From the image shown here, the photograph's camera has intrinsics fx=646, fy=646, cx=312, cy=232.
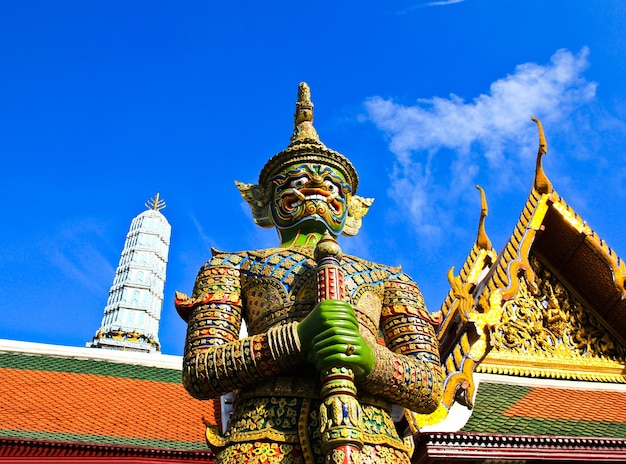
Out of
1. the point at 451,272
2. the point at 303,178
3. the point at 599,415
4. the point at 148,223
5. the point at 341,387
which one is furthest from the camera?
the point at 148,223

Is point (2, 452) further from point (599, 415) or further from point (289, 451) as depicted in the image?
point (599, 415)

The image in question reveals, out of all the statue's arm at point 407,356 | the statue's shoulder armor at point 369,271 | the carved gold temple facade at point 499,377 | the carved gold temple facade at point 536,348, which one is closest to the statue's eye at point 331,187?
the statue's shoulder armor at point 369,271

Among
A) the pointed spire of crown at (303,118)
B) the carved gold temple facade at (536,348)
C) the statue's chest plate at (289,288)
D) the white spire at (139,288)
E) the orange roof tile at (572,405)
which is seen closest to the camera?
the statue's chest plate at (289,288)

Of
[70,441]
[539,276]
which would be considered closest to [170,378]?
[70,441]

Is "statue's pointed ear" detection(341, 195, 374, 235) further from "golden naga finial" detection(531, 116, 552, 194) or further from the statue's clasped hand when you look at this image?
"golden naga finial" detection(531, 116, 552, 194)

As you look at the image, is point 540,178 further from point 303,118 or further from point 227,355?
point 227,355

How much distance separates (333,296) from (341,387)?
1.34ft

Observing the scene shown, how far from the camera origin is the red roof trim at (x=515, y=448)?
3969mm

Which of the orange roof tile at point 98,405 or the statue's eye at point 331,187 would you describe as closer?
the statue's eye at point 331,187

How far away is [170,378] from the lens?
7.00 metres

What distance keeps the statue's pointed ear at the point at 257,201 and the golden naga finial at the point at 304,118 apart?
0.36m

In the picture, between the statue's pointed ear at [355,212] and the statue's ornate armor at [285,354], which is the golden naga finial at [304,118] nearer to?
the statue's pointed ear at [355,212]

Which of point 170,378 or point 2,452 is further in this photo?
point 170,378

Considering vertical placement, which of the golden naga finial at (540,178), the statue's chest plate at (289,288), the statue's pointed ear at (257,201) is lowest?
the statue's chest plate at (289,288)
